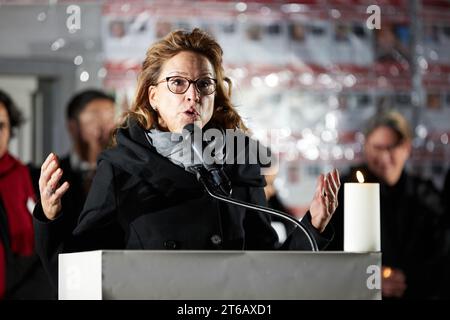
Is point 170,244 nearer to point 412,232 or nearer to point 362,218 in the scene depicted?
point 362,218

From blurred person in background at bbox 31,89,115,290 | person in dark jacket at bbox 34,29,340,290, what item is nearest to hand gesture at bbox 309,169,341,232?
person in dark jacket at bbox 34,29,340,290

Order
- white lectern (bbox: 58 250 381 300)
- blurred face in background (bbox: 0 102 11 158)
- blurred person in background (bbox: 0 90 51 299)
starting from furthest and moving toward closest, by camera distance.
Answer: blurred face in background (bbox: 0 102 11 158) < blurred person in background (bbox: 0 90 51 299) < white lectern (bbox: 58 250 381 300)

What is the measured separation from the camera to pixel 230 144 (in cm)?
218

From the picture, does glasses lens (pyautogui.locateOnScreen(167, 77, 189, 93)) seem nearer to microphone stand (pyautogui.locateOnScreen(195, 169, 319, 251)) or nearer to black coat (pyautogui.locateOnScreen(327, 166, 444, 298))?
microphone stand (pyautogui.locateOnScreen(195, 169, 319, 251))

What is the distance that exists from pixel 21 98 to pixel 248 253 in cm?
292

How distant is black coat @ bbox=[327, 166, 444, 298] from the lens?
4.12 meters

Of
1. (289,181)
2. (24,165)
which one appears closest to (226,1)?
(289,181)

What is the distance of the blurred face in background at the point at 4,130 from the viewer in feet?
13.0

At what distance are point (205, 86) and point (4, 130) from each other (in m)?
2.06

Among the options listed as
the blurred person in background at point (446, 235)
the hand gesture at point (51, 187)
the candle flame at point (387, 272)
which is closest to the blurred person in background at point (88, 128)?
the candle flame at point (387, 272)

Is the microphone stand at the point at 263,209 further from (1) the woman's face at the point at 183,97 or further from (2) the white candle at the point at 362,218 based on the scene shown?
(1) the woman's face at the point at 183,97

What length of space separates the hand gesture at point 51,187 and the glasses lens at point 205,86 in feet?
1.23

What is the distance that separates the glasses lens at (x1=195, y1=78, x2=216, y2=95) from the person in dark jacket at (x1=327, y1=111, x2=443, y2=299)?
198 cm

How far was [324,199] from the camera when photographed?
1.97 metres
